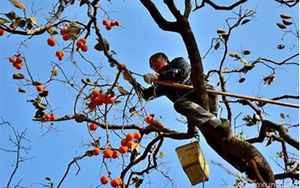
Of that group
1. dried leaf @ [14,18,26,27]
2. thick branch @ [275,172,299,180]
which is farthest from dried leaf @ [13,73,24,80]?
thick branch @ [275,172,299,180]

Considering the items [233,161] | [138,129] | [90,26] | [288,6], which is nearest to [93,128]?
[138,129]

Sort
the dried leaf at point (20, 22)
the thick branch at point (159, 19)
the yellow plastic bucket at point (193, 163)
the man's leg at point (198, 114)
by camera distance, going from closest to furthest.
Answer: the thick branch at point (159, 19) < the dried leaf at point (20, 22) < the man's leg at point (198, 114) < the yellow plastic bucket at point (193, 163)

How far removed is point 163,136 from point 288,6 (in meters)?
1.44

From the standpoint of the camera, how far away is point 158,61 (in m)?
4.46

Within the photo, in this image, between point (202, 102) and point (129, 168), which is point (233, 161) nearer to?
point (202, 102)

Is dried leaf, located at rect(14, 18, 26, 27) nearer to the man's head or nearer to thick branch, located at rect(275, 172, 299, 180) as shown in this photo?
the man's head

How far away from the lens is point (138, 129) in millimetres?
4422

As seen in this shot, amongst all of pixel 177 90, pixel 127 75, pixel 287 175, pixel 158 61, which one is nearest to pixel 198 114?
pixel 177 90

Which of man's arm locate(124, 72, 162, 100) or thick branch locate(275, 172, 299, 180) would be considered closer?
man's arm locate(124, 72, 162, 100)

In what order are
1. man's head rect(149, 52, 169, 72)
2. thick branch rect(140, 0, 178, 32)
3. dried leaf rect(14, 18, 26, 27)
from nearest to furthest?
thick branch rect(140, 0, 178, 32), dried leaf rect(14, 18, 26, 27), man's head rect(149, 52, 169, 72)

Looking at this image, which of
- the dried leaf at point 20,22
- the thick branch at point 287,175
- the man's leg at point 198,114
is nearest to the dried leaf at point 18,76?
the dried leaf at point 20,22

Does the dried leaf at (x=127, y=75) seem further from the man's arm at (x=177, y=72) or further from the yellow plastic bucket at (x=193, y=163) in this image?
the yellow plastic bucket at (x=193, y=163)

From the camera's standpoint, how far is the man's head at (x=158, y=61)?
4.43m

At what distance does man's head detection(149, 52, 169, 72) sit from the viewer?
4430 millimetres
